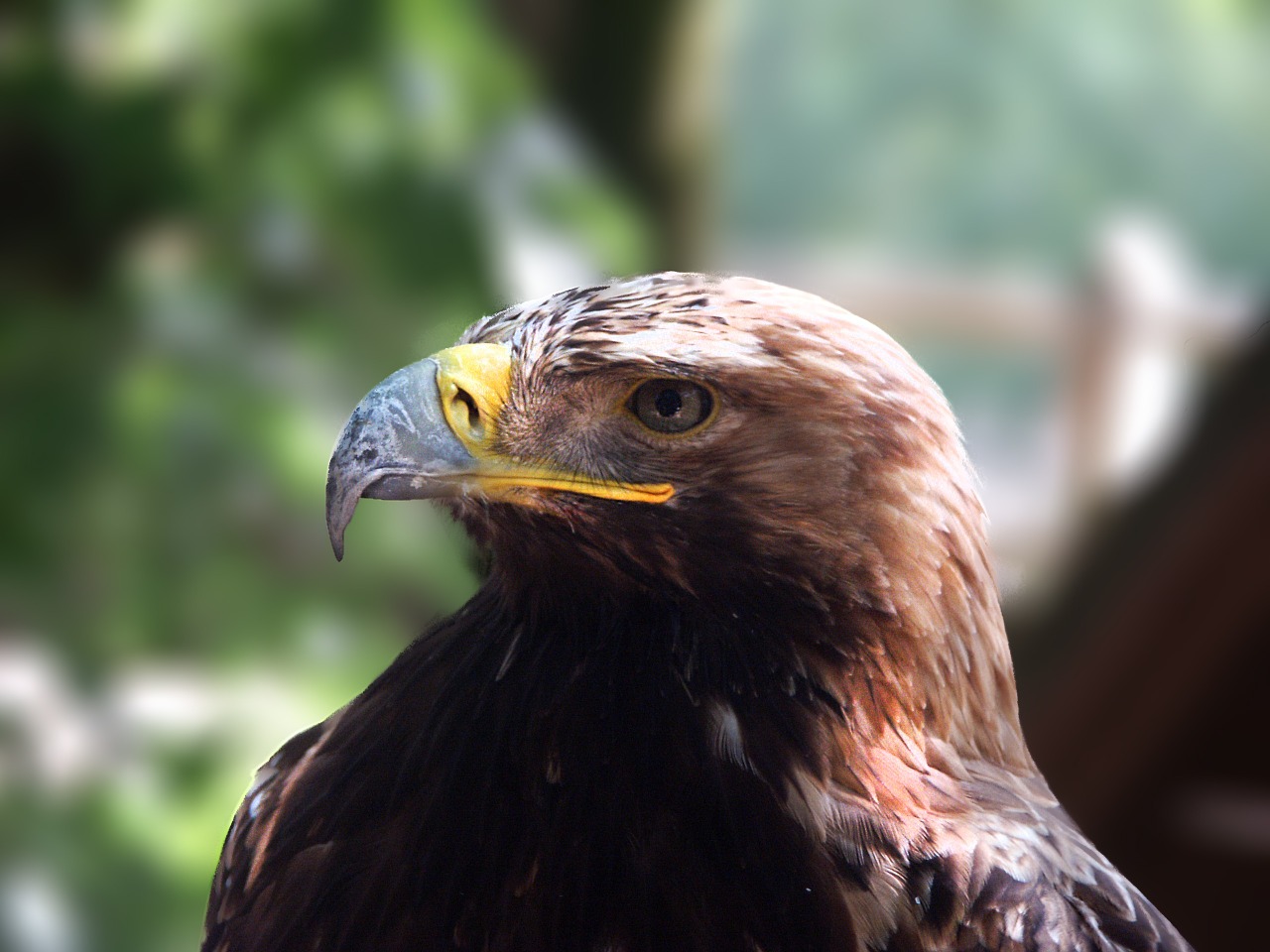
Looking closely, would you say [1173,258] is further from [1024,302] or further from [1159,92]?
[1159,92]

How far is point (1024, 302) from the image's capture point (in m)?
5.81

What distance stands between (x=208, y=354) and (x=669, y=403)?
218 centimetres

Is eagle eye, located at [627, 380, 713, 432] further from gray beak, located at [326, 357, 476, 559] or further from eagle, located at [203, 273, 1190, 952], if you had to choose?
gray beak, located at [326, 357, 476, 559]

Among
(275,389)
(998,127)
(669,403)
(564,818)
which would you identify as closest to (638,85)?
(275,389)

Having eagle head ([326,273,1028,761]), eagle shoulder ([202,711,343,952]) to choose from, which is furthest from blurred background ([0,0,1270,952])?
eagle head ([326,273,1028,761])

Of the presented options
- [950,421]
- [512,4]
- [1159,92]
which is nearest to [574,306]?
[950,421]

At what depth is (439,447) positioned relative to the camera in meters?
1.44

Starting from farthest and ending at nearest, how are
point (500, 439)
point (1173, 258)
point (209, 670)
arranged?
point (1173, 258)
point (209, 670)
point (500, 439)

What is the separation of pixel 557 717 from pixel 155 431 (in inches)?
85.4

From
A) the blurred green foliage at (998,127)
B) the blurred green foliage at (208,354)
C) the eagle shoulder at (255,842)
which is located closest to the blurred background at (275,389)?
the blurred green foliage at (208,354)

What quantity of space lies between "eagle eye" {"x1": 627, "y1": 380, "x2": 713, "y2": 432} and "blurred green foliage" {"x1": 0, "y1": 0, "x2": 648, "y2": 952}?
182 cm

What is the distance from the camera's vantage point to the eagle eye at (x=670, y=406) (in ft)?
4.76

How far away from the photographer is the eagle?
140cm

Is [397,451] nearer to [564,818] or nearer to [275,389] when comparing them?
[564,818]
